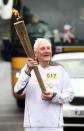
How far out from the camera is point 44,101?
388 centimetres

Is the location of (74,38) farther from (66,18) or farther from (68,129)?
(68,129)

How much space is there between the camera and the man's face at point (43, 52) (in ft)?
12.7

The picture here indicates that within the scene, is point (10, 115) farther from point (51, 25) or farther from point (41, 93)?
point (41, 93)

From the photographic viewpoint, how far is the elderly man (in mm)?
3865

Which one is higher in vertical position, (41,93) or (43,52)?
(43,52)

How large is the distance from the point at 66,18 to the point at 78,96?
455 centimetres

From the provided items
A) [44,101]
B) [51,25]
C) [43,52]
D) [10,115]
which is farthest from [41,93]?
[51,25]

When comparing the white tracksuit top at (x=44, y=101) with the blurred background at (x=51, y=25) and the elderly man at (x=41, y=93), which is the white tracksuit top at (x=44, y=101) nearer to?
the elderly man at (x=41, y=93)

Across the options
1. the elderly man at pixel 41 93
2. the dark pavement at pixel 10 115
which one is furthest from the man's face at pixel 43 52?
the dark pavement at pixel 10 115

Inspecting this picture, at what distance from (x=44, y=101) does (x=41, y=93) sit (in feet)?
0.26

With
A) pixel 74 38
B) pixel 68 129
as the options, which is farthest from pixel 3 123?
pixel 74 38

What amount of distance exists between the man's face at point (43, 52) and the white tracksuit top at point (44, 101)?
0.08m

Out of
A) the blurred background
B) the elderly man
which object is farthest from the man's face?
the blurred background

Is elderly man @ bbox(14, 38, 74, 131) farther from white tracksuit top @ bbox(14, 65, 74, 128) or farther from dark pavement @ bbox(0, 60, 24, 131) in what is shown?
dark pavement @ bbox(0, 60, 24, 131)
